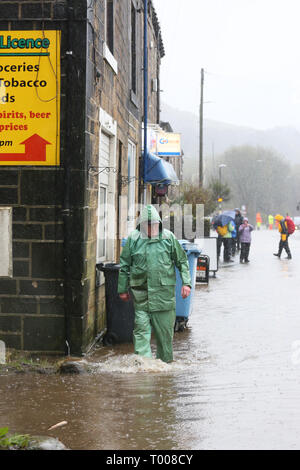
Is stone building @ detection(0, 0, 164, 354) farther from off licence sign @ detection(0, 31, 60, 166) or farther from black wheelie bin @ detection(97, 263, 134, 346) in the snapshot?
black wheelie bin @ detection(97, 263, 134, 346)

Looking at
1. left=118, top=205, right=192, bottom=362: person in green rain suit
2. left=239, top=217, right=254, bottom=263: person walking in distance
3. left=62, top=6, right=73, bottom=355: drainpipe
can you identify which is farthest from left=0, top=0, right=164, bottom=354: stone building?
left=239, top=217, right=254, bottom=263: person walking in distance

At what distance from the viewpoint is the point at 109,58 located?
33.5ft

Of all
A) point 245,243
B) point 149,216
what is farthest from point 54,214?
point 245,243

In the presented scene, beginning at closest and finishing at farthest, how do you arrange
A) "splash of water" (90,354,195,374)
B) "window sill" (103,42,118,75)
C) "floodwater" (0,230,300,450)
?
"floodwater" (0,230,300,450), "splash of water" (90,354,195,374), "window sill" (103,42,118,75)

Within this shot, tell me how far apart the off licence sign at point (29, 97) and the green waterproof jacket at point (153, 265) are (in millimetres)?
1495

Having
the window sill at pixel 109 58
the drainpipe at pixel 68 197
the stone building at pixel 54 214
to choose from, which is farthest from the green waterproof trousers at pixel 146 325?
the window sill at pixel 109 58

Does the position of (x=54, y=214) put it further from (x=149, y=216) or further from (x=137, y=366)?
(x=137, y=366)

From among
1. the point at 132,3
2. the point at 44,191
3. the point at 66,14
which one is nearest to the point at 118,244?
the point at 44,191

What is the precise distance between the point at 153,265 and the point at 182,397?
171 centimetres

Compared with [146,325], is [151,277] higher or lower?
higher

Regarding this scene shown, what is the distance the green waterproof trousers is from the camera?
7.74 metres

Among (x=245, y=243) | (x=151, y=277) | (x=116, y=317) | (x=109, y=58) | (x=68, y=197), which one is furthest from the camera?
(x=245, y=243)

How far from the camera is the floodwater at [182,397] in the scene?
5.20 metres

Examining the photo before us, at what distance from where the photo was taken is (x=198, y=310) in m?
13.0
